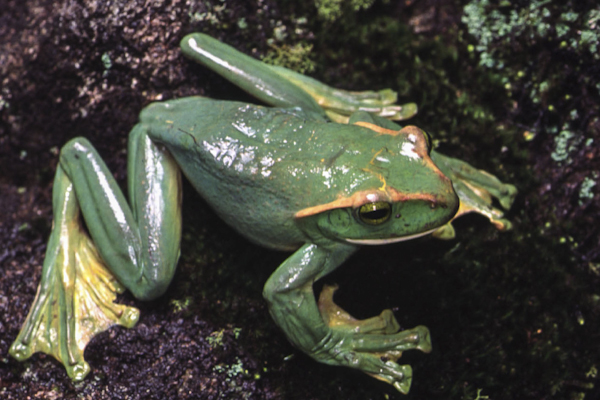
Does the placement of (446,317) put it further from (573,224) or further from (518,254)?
(573,224)

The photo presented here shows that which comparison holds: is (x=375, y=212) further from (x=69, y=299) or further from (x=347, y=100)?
(x=69, y=299)

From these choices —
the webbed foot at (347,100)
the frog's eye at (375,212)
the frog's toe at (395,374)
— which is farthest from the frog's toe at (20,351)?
the webbed foot at (347,100)

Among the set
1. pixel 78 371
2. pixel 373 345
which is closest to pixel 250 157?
pixel 373 345

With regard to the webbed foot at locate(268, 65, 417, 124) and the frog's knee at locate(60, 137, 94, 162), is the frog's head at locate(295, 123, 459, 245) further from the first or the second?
the frog's knee at locate(60, 137, 94, 162)

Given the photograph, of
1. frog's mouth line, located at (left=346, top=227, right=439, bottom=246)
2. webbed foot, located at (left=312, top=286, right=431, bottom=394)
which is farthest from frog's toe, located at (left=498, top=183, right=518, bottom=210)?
webbed foot, located at (left=312, top=286, right=431, bottom=394)

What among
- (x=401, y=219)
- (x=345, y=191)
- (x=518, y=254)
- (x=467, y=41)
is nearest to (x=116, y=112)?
(x=345, y=191)

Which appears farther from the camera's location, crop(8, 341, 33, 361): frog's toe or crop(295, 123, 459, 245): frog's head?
crop(8, 341, 33, 361): frog's toe

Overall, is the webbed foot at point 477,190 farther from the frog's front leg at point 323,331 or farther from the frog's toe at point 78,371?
the frog's toe at point 78,371
